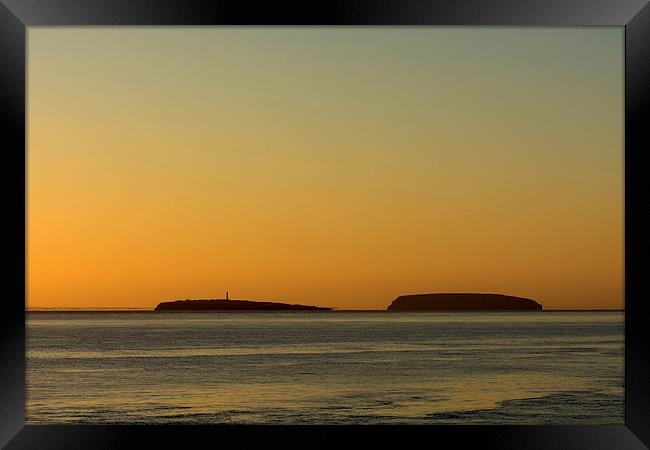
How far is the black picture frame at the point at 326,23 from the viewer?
98.3 inches

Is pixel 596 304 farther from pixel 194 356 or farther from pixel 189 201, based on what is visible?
pixel 189 201

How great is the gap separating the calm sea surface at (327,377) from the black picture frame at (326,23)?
35.0 ft

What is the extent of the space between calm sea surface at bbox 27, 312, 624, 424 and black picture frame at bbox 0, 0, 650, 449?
1068 cm

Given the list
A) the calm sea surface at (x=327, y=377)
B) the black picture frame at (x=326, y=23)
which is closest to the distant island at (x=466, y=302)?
the calm sea surface at (x=327, y=377)

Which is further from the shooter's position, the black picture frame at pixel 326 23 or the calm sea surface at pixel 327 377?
the calm sea surface at pixel 327 377

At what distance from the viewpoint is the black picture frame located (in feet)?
8.19

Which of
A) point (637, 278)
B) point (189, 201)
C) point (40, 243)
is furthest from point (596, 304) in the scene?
point (637, 278)

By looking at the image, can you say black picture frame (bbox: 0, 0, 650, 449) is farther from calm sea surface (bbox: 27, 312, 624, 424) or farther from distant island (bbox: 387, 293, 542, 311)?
distant island (bbox: 387, 293, 542, 311)

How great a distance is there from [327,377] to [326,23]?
639 inches

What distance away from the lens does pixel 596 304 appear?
2516cm

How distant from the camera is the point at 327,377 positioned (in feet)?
60.5

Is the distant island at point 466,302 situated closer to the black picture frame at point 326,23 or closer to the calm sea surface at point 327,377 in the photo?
the calm sea surface at point 327,377

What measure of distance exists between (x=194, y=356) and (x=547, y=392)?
874 centimetres

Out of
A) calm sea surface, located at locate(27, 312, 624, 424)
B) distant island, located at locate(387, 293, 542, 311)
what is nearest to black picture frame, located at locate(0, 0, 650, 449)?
calm sea surface, located at locate(27, 312, 624, 424)
